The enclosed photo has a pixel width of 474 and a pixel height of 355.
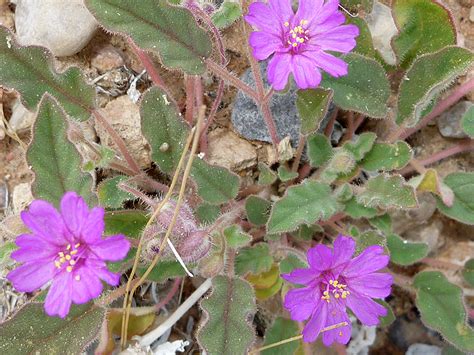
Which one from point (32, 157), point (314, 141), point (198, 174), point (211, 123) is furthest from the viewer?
point (211, 123)

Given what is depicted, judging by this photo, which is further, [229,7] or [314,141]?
[314,141]

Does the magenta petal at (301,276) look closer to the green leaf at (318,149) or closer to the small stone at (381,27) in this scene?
the green leaf at (318,149)

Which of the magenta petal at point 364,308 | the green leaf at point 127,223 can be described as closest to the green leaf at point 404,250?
the magenta petal at point 364,308

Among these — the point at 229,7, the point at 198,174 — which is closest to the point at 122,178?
the point at 198,174

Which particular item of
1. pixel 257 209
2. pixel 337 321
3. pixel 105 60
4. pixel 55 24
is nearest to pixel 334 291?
pixel 337 321

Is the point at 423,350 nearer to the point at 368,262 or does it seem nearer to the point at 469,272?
the point at 469,272

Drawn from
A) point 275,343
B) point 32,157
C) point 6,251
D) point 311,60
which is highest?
point 311,60

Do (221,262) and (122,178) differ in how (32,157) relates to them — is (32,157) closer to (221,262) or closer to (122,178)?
(122,178)
